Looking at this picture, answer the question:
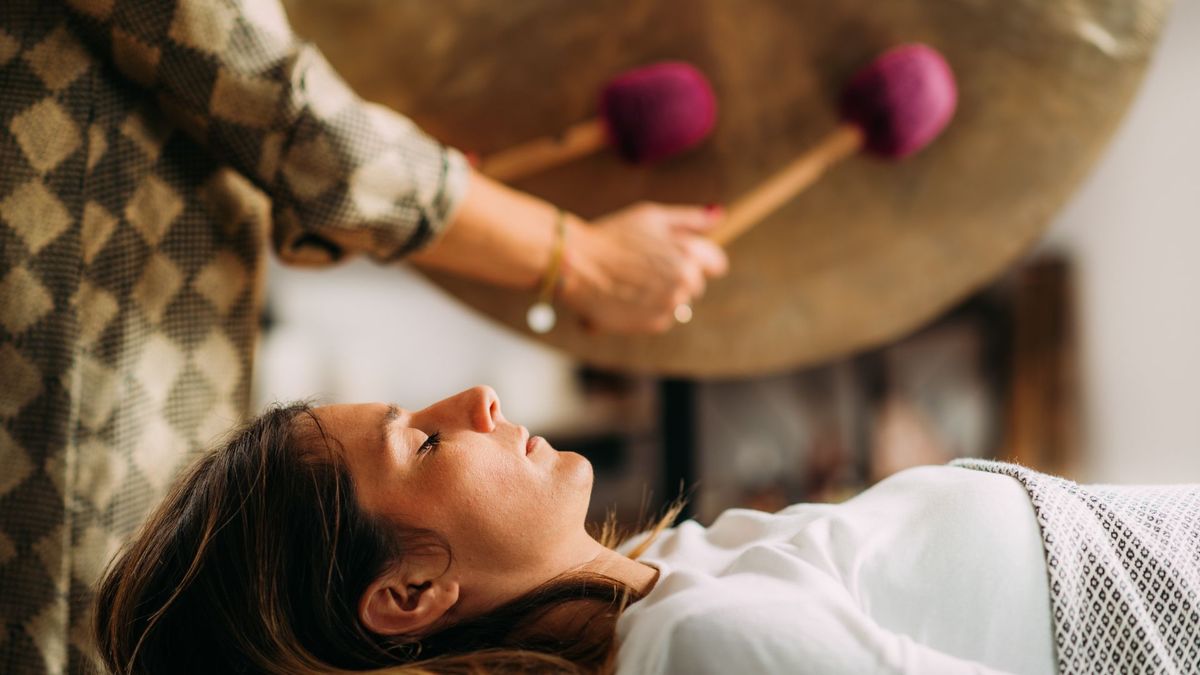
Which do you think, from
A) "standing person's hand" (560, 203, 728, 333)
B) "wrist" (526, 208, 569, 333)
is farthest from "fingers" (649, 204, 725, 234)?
"wrist" (526, 208, 569, 333)

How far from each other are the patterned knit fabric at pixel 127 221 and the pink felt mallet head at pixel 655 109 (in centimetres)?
32

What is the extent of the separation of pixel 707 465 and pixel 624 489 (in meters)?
0.37

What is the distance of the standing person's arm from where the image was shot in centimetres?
75

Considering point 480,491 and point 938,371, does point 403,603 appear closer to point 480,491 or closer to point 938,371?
point 480,491

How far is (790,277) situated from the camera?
48.1 inches

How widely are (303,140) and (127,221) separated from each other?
0.46ft

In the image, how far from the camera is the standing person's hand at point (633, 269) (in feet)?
3.28

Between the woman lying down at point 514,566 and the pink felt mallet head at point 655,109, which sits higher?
the pink felt mallet head at point 655,109

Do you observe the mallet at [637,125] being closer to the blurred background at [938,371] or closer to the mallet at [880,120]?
the mallet at [880,120]

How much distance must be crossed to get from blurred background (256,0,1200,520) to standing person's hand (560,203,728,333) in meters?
1.00

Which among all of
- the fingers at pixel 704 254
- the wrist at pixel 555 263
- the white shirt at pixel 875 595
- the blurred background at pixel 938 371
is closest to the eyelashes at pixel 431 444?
the white shirt at pixel 875 595

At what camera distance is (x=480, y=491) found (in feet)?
2.03

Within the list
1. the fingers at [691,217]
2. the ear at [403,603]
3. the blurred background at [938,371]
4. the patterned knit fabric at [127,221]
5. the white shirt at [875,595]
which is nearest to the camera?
the white shirt at [875,595]

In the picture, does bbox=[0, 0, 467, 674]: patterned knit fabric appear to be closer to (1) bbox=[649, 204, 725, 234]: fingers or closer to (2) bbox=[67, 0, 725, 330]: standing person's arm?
(2) bbox=[67, 0, 725, 330]: standing person's arm
